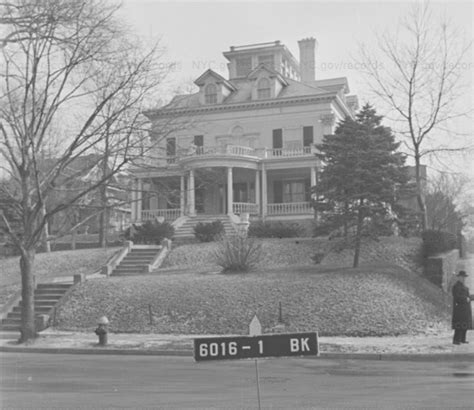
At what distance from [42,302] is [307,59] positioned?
33.7 metres

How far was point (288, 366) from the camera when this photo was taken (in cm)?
1119

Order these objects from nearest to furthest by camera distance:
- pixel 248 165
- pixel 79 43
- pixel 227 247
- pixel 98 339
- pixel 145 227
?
pixel 79 43 → pixel 98 339 → pixel 227 247 → pixel 145 227 → pixel 248 165

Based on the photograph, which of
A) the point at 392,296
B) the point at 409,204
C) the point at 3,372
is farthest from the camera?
the point at 409,204

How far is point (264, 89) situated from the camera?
128 feet

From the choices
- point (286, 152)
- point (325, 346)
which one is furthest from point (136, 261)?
point (286, 152)

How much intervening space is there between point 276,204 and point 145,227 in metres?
11.2

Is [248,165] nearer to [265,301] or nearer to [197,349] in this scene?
[265,301]

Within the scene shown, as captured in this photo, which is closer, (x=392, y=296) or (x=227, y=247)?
(x=392, y=296)

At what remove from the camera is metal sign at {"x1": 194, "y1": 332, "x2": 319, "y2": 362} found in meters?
5.46

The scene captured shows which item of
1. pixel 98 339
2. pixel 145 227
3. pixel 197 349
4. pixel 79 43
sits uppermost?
pixel 79 43

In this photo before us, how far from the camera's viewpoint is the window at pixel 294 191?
38.3 metres

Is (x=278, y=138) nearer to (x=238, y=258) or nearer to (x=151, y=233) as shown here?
(x=151, y=233)

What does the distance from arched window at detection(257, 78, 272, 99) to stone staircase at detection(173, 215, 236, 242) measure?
10064mm

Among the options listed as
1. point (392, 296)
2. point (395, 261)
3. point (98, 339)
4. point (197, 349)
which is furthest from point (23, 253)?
point (395, 261)
